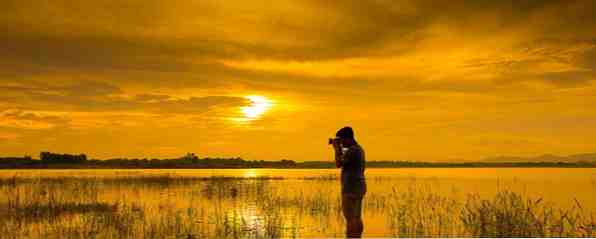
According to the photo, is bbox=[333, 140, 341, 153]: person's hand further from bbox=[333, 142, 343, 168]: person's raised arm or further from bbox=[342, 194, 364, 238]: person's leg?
bbox=[342, 194, 364, 238]: person's leg

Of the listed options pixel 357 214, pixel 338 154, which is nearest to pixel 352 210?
pixel 357 214

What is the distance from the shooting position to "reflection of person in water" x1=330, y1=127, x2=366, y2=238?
1014 cm

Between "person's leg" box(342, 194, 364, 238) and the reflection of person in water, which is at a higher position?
the reflection of person in water

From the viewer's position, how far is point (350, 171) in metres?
10.2

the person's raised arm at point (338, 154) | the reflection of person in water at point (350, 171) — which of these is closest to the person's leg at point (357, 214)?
the reflection of person in water at point (350, 171)

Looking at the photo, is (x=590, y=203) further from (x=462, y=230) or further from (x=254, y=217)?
(x=254, y=217)

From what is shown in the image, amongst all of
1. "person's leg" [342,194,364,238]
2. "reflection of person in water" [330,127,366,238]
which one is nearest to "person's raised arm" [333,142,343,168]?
"reflection of person in water" [330,127,366,238]

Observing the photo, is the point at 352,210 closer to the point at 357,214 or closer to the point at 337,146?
the point at 357,214

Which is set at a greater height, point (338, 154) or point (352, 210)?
point (338, 154)

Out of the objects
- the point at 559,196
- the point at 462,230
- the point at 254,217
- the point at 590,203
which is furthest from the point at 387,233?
the point at 559,196

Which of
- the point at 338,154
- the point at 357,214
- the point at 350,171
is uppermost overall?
the point at 338,154

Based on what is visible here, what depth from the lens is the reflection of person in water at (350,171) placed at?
1014 cm

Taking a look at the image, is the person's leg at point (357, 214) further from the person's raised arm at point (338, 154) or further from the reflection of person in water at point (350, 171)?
the person's raised arm at point (338, 154)

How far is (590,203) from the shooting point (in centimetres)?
2400
